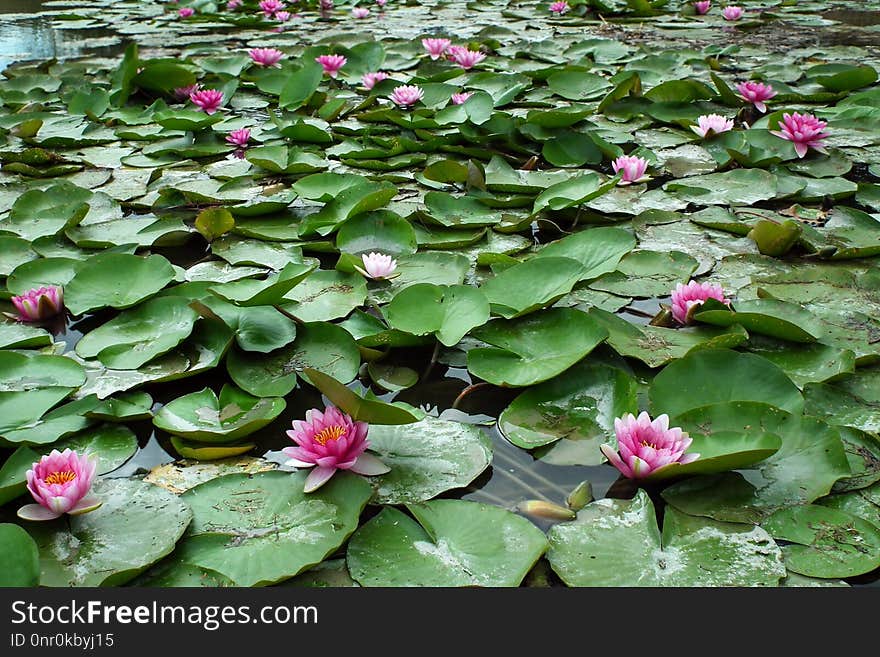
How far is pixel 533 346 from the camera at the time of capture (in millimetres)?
1466

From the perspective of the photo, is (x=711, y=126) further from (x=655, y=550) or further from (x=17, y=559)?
(x=17, y=559)

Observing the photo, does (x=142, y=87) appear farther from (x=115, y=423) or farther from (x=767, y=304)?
(x=767, y=304)

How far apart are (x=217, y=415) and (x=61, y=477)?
0.29m

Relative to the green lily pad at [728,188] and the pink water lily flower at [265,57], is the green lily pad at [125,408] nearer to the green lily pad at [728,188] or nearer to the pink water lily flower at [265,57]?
the green lily pad at [728,188]

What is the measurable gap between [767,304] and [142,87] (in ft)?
9.84

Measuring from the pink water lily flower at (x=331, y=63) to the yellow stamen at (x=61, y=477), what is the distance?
2913 millimetres

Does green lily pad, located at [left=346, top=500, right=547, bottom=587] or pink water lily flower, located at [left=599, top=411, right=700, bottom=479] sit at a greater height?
pink water lily flower, located at [left=599, top=411, right=700, bottom=479]

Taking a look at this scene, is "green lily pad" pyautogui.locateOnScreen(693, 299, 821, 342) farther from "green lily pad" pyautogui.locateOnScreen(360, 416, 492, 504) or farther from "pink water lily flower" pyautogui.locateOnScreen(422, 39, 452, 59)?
"pink water lily flower" pyautogui.locateOnScreen(422, 39, 452, 59)

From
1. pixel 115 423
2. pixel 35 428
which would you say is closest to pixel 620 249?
pixel 115 423

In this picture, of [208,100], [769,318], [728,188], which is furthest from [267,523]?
[208,100]

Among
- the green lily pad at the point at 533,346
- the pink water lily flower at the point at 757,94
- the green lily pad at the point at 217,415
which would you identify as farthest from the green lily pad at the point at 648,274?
the pink water lily flower at the point at 757,94

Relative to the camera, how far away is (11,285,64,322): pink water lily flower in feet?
5.44

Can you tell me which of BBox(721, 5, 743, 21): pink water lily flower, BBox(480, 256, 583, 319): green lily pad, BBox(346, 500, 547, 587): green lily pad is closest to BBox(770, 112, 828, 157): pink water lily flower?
BBox(480, 256, 583, 319): green lily pad

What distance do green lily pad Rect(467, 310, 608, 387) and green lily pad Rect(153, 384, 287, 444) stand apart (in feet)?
1.33
